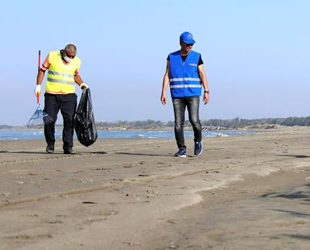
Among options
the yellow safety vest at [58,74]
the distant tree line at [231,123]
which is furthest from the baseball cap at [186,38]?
the distant tree line at [231,123]

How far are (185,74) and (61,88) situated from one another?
2.20m

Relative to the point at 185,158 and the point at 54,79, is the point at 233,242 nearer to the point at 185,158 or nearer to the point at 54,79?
the point at 185,158

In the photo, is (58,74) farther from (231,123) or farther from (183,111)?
(231,123)

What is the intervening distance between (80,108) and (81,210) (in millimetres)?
6841

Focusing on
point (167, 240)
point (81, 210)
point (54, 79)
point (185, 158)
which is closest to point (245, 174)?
point (185, 158)

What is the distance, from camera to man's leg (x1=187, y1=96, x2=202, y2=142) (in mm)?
10570

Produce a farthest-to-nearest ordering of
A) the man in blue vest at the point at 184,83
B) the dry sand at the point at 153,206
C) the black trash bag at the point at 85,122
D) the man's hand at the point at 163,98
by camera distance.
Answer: the black trash bag at the point at 85,122 < the man's hand at the point at 163,98 < the man in blue vest at the point at 184,83 < the dry sand at the point at 153,206

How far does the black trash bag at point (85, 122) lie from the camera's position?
11.5m

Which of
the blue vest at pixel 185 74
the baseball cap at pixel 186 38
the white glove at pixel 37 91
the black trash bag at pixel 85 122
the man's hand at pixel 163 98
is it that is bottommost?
the black trash bag at pixel 85 122

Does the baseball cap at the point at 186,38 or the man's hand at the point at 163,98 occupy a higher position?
the baseball cap at the point at 186,38

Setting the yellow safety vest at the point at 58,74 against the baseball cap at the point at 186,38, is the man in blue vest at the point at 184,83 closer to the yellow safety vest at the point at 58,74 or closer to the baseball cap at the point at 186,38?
the baseball cap at the point at 186,38

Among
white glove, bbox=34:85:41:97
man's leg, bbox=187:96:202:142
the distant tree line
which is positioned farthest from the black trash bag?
the distant tree line

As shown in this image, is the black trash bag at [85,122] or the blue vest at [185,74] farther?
the black trash bag at [85,122]

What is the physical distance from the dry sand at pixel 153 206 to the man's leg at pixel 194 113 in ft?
→ 6.64
